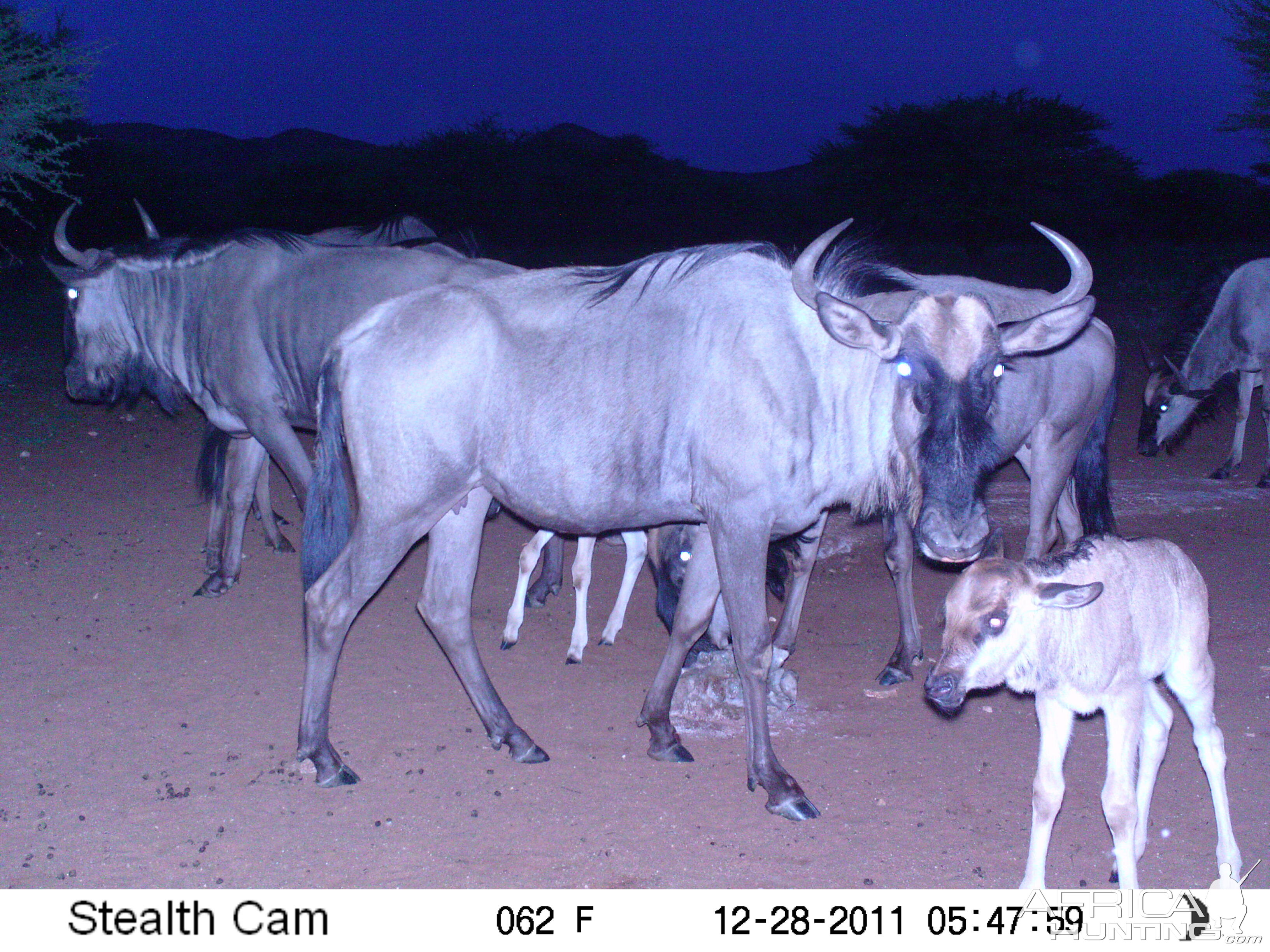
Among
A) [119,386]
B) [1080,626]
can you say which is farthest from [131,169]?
[1080,626]

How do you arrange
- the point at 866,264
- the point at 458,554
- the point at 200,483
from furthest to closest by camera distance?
the point at 200,483, the point at 458,554, the point at 866,264

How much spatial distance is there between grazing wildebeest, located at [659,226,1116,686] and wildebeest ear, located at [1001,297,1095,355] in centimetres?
122

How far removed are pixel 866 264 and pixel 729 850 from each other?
7.85 ft

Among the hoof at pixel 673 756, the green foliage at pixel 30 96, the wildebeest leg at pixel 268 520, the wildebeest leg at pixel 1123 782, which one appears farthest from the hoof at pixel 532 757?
the green foliage at pixel 30 96

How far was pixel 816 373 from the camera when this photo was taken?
4.28m

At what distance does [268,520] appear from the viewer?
7.44m

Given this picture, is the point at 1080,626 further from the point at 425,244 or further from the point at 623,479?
the point at 425,244

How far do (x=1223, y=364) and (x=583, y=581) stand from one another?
7882mm

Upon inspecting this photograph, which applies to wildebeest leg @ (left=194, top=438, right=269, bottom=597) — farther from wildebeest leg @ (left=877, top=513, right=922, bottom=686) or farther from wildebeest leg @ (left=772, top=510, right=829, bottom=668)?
wildebeest leg @ (left=877, top=513, right=922, bottom=686)

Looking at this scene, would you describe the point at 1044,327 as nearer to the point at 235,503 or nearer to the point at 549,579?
the point at 549,579

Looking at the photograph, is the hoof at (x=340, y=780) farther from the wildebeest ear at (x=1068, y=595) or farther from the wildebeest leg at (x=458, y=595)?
the wildebeest ear at (x=1068, y=595)

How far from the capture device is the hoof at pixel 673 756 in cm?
471

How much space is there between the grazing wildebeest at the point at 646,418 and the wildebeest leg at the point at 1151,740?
38.3 inches
